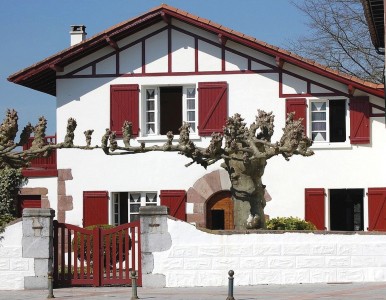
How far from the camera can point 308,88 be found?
3061 cm

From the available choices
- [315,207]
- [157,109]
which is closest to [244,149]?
[315,207]

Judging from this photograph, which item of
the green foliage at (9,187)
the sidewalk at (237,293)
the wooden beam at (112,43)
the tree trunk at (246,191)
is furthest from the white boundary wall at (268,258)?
the green foliage at (9,187)

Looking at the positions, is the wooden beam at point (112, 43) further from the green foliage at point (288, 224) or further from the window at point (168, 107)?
the green foliage at point (288, 224)

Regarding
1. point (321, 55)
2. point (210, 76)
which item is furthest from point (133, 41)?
point (321, 55)

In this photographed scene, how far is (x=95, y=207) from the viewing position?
3100 centimetres

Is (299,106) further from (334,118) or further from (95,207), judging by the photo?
(95,207)

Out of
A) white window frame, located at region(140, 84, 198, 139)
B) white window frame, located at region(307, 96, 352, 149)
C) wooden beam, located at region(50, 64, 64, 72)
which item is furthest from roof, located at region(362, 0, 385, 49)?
wooden beam, located at region(50, 64, 64, 72)

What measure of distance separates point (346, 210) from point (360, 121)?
260 centimetres

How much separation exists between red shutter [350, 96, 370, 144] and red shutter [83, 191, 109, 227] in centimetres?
710

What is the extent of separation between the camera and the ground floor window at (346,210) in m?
30.8

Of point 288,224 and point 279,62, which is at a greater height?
point 279,62

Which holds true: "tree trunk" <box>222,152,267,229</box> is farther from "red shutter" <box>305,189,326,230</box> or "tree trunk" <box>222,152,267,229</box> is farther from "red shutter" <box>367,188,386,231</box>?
"red shutter" <box>367,188,386,231</box>

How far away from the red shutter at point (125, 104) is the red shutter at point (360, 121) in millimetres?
6011

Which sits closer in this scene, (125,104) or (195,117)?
(125,104)
